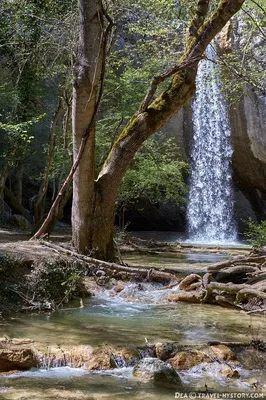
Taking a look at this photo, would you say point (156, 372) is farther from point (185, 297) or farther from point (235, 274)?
point (235, 274)

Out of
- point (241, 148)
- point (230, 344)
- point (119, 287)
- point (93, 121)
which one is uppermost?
point (241, 148)

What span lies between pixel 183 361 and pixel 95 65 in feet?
20.6

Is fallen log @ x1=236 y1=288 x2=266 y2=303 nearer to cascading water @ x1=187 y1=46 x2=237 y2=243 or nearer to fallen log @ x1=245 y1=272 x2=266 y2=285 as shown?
fallen log @ x1=245 y1=272 x2=266 y2=285

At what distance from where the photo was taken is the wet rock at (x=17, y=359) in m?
4.36

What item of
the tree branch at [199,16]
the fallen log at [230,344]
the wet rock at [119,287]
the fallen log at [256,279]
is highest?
the tree branch at [199,16]

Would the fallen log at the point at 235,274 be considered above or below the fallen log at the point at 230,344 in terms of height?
above

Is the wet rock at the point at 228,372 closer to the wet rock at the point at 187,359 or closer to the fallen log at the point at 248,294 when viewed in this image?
the wet rock at the point at 187,359

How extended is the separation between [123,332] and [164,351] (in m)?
1.06

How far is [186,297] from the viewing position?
807 centimetres

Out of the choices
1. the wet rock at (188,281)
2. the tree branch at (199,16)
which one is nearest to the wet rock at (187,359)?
the wet rock at (188,281)

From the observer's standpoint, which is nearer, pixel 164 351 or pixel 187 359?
pixel 187 359

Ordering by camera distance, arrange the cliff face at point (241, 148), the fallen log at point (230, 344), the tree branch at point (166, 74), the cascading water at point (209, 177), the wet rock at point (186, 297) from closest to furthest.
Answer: the fallen log at point (230, 344) → the wet rock at point (186, 297) → the tree branch at point (166, 74) → the cliff face at point (241, 148) → the cascading water at point (209, 177)

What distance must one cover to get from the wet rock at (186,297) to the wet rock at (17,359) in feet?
12.8

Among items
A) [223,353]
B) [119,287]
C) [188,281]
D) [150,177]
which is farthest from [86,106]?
[150,177]
